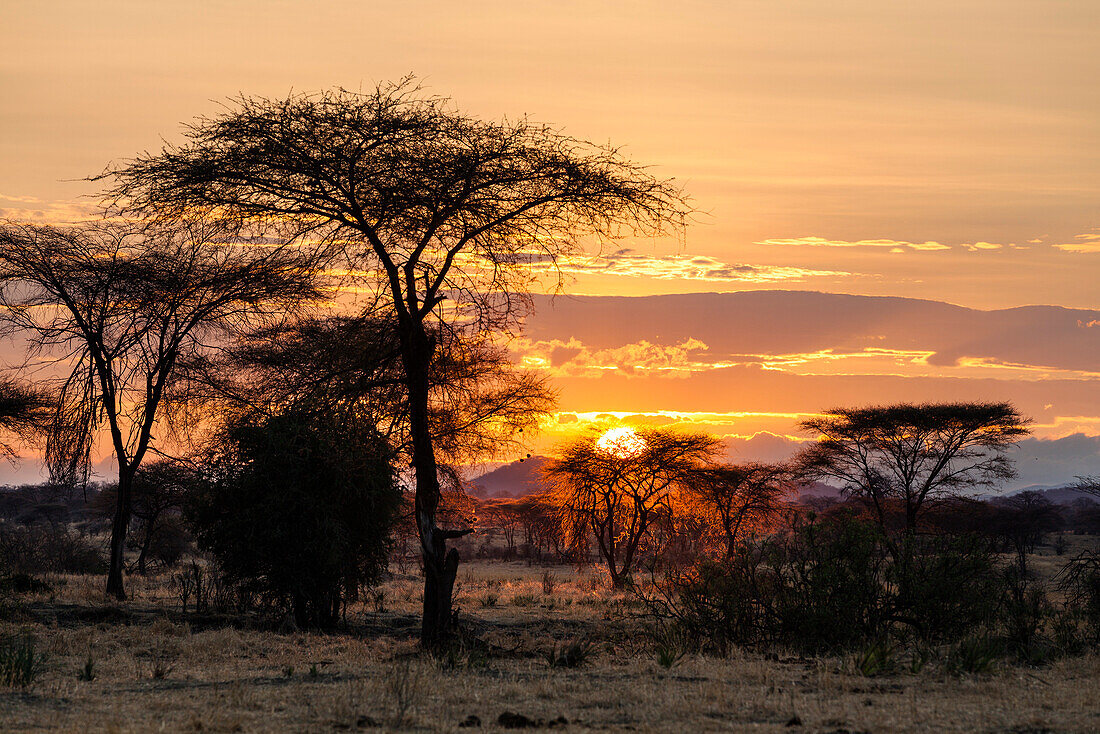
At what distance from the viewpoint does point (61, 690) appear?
12625mm

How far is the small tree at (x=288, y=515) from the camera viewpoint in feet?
71.8

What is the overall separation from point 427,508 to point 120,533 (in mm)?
12638

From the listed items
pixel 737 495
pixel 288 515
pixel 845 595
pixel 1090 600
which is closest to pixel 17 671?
pixel 288 515

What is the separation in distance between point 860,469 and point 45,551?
121 feet

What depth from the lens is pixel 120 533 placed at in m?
26.8

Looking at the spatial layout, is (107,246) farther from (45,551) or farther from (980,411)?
(980,411)

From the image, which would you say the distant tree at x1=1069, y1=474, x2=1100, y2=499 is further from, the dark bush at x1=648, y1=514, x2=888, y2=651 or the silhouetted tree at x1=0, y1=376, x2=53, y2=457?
the silhouetted tree at x1=0, y1=376, x2=53, y2=457

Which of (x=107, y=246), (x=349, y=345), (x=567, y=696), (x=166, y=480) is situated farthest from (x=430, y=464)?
(x=166, y=480)

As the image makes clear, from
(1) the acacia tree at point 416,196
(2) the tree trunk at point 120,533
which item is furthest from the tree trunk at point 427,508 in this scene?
(2) the tree trunk at point 120,533

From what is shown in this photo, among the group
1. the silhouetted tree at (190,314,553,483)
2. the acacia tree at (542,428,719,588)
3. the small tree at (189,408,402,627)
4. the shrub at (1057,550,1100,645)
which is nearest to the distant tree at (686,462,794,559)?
the acacia tree at (542,428,719,588)

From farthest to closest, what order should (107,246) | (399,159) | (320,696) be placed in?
(107,246) → (399,159) → (320,696)

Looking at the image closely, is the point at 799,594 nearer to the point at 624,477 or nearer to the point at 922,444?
the point at 624,477

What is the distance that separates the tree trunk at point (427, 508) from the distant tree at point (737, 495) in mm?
27850

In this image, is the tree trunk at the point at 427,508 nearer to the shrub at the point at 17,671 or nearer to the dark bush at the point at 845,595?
the dark bush at the point at 845,595
